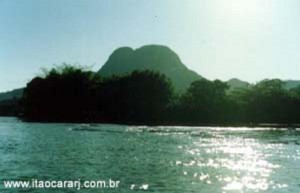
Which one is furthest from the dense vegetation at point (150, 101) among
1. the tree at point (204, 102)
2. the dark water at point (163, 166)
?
the dark water at point (163, 166)

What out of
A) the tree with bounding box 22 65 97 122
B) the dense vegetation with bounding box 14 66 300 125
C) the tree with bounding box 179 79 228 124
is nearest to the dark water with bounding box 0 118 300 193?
the tree with bounding box 179 79 228 124

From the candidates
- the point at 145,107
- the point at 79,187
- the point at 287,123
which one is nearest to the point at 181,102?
the point at 145,107

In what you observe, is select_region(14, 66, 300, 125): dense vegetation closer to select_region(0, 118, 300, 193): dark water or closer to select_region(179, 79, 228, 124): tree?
select_region(179, 79, 228, 124): tree

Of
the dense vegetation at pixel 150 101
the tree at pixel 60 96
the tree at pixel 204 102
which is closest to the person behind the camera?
the tree at pixel 204 102

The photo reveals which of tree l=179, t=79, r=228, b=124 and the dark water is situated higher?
tree l=179, t=79, r=228, b=124

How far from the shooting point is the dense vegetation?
456 ft

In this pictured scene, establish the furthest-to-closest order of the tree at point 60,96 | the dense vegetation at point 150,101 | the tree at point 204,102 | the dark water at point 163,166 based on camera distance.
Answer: the tree at point 60,96 → the dense vegetation at point 150,101 → the tree at point 204,102 → the dark water at point 163,166

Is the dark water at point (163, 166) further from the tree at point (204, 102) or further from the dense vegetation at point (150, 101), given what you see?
the dense vegetation at point (150, 101)

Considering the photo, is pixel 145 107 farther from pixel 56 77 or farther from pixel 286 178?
pixel 286 178

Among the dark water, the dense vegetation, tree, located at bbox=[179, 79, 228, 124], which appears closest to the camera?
the dark water

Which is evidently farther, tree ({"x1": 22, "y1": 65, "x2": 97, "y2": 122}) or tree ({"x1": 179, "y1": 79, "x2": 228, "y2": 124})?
tree ({"x1": 22, "y1": 65, "x2": 97, "y2": 122})

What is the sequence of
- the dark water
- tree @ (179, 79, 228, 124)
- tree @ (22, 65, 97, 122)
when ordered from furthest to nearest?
tree @ (22, 65, 97, 122), tree @ (179, 79, 228, 124), the dark water

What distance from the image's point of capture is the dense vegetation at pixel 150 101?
456 ft

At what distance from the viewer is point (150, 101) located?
475ft
